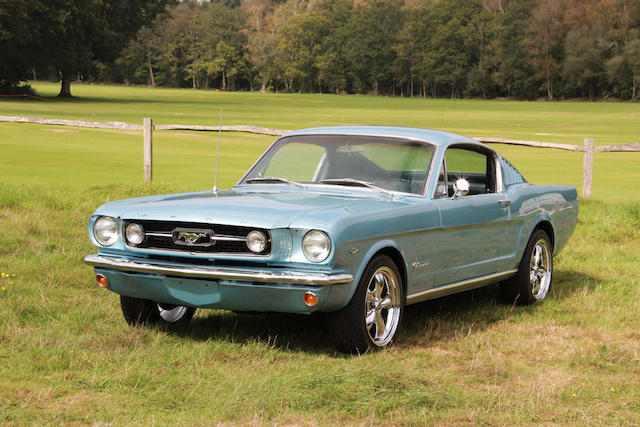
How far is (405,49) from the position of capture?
141500 mm

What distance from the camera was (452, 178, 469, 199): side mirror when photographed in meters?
6.62

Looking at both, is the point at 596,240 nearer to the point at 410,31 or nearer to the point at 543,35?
the point at 543,35

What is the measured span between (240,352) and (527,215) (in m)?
3.11

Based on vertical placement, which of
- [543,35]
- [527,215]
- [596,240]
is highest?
[543,35]

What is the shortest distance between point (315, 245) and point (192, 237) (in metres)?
0.81

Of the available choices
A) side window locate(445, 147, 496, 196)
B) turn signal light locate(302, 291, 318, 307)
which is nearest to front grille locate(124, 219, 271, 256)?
turn signal light locate(302, 291, 318, 307)

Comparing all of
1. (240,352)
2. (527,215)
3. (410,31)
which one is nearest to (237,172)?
(527,215)

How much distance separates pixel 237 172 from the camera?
20.3 metres

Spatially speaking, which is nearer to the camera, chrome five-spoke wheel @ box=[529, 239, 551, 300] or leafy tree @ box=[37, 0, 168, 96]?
chrome five-spoke wheel @ box=[529, 239, 551, 300]

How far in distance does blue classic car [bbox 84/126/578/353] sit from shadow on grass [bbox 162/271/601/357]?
247mm

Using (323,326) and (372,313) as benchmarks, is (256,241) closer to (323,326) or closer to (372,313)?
(372,313)

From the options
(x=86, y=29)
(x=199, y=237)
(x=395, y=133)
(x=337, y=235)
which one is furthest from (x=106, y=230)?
(x=86, y=29)

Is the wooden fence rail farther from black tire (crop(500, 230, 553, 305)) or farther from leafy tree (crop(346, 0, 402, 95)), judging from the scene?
leafy tree (crop(346, 0, 402, 95))

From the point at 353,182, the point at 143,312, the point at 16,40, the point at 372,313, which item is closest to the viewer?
the point at 372,313
